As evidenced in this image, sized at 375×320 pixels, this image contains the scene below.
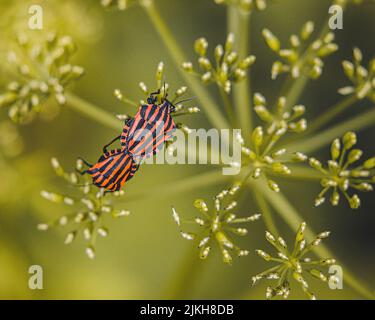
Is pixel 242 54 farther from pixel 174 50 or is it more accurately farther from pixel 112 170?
pixel 112 170

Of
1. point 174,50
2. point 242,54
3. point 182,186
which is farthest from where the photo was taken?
point 182,186

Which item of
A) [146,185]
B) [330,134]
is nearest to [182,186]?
[330,134]

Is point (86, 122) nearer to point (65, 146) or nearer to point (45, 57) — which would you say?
point (65, 146)

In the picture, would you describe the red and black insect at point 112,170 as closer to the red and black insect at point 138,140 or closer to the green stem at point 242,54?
the red and black insect at point 138,140

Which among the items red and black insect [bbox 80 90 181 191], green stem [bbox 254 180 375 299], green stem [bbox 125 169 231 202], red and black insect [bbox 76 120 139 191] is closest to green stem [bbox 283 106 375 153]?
green stem [bbox 254 180 375 299]
